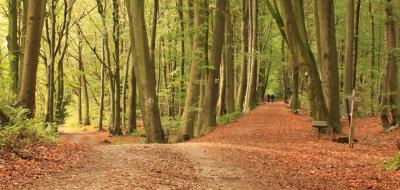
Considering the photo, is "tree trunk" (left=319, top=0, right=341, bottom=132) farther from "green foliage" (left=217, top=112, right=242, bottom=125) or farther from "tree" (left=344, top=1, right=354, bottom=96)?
"green foliage" (left=217, top=112, right=242, bottom=125)

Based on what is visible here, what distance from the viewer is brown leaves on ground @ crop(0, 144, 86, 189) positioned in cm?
758

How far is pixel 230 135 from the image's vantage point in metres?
18.5

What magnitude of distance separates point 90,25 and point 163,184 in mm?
30785

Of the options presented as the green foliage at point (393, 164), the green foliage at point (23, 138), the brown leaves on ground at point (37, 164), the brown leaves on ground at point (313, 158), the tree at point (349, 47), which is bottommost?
the brown leaves on ground at point (313, 158)

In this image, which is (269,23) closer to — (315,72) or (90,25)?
(90,25)

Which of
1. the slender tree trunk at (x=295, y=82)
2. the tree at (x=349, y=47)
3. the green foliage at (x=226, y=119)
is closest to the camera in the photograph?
the tree at (x=349, y=47)

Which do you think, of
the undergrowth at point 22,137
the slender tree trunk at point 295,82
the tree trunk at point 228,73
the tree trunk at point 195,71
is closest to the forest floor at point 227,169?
the undergrowth at point 22,137

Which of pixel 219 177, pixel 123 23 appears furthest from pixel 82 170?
pixel 123 23

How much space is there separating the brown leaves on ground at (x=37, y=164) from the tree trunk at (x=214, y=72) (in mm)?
10359

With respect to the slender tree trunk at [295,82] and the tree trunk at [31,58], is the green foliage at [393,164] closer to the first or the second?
the tree trunk at [31,58]

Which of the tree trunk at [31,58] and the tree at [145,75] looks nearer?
the tree trunk at [31,58]

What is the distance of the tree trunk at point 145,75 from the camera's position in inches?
639

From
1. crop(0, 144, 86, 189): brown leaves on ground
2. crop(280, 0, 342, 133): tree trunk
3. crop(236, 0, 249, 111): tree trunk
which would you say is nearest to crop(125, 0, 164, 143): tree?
crop(280, 0, 342, 133): tree trunk

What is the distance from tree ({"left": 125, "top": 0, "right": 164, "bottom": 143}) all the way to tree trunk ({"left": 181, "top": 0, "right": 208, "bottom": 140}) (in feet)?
11.8
